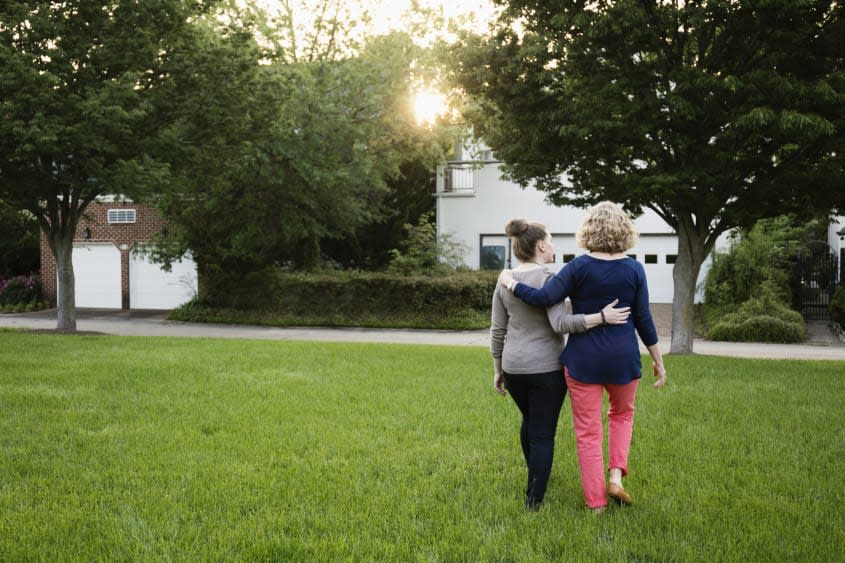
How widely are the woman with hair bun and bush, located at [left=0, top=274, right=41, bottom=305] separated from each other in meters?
24.4

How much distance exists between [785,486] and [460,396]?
3.81 meters

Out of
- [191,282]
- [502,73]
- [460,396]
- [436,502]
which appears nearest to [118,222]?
[191,282]

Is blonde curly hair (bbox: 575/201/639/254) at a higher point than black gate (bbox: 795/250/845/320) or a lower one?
higher

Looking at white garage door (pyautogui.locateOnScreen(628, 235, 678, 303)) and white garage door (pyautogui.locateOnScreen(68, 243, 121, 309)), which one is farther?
white garage door (pyautogui.locateOnScreen(68, 243, 121, 309))

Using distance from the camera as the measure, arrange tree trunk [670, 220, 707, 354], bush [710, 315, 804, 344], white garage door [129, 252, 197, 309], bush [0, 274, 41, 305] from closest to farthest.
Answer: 1. tree trunk [670, 220, 707, 354]
2. bush [710, 315, 804, 344]
3. white garage door [129, 252, 197, 309]
4. bush [0, 274, 41, 305]

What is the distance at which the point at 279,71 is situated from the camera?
57.7 feet

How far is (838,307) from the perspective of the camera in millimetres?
16500

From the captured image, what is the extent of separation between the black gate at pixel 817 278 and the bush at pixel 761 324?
3018mm

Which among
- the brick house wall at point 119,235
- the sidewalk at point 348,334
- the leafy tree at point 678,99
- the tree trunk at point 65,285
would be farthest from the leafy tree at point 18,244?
the leafy tree at point 678,99

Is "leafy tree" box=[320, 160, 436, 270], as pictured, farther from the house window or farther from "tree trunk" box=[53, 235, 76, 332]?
"tree trunk" box=[53, 235, 76, 332]

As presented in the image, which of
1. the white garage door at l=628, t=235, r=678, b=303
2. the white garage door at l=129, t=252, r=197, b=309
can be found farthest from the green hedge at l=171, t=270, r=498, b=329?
the white garage door at l=628, t=235, r=678, b=303

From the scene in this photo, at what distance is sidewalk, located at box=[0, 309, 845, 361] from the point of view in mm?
13961

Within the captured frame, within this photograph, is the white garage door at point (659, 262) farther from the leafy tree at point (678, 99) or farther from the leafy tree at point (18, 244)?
the leafy tree at point (18, 244)

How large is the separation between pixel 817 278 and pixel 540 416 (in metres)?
18.6
